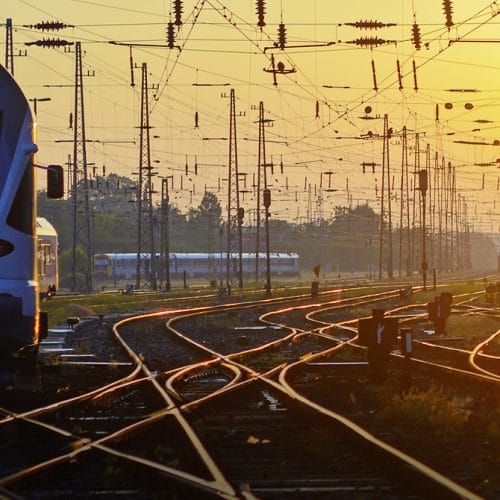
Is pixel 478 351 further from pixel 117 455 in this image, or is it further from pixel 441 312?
pixel 117 455

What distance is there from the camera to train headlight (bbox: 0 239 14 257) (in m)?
11.4

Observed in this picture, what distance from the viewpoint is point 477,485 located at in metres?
7.26

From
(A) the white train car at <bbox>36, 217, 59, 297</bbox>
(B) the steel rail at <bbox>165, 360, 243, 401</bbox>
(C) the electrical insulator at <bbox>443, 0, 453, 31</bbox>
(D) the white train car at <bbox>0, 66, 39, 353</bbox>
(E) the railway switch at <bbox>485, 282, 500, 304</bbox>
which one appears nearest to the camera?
(D) the white train car at <bbox>0, 66, 39, 353</bbox>

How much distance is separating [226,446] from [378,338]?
6690 millimetres

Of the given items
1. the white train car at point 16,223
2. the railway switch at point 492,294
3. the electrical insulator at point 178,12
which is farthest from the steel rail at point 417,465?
the railway switch at point 492,294

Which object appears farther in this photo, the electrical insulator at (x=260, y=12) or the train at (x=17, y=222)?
the electrical insulator at (x=260, y=12)

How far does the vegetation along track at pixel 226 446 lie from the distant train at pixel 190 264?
4243 inches

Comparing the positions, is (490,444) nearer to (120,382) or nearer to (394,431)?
(394,431)

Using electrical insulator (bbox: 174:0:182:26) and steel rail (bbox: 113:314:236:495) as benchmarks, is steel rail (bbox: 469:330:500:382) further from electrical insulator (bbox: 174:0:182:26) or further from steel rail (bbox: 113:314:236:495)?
electrical insulator (bbox: 174:0:182:26)

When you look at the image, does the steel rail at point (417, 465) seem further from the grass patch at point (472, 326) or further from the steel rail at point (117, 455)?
the grass patch at point (472, 326)

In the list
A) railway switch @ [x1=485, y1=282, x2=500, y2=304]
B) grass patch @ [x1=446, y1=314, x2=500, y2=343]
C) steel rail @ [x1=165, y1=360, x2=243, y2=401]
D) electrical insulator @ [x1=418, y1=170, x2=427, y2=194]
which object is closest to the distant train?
electrical insulator @ [x1=418, y1=170, x2=427, y2=194]

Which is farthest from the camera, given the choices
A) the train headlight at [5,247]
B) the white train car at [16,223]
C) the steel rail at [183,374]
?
the steel rail at [183,374]

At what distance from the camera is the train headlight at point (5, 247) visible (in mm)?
11375

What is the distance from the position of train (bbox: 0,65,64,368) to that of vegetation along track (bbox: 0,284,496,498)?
0.93 m
